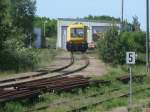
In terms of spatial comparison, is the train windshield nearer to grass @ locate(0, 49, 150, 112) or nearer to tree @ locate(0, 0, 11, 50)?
tree @ locate(0, 0, 11, 50)

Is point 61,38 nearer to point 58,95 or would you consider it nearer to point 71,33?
point 71,33

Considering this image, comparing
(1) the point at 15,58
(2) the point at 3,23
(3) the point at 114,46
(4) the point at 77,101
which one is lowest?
(4) the point at 77,101

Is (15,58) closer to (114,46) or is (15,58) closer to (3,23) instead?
(3,23)

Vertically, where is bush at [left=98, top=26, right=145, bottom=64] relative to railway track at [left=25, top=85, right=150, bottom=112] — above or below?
above

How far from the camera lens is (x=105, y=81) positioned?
26.4 metres

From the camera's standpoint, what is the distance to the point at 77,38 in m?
65.0

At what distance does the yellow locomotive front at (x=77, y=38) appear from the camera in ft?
213

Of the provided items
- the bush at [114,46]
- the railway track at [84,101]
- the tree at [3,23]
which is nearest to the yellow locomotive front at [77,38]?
the bush at [114,46]

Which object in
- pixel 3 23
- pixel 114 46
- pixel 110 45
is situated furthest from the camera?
pixel 110 45

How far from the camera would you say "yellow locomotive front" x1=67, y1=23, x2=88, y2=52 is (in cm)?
6481

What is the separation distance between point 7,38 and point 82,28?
25.8m

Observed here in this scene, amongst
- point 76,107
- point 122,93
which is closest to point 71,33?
point 122,93

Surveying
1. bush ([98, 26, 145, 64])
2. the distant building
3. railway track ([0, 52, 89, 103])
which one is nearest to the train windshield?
bush ([98, 26, 145, 64])

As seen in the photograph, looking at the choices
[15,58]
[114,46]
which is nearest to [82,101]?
[15,58]
